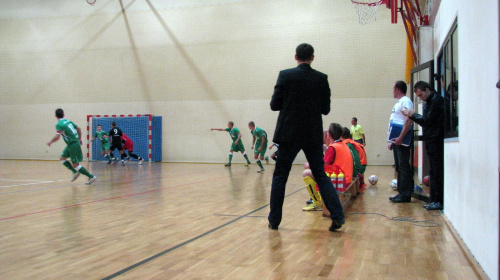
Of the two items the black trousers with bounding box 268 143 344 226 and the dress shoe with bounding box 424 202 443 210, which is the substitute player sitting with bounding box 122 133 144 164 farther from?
the black trousers with bounding box 268 143 344 226

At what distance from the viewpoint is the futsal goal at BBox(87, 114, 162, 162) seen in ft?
60.8

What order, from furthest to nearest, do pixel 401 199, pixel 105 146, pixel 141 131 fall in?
pixel 141 131 → pixel 105 146 → pixel 401 199

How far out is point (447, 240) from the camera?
13.0 ft

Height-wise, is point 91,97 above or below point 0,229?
above

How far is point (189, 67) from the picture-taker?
59.8 ft

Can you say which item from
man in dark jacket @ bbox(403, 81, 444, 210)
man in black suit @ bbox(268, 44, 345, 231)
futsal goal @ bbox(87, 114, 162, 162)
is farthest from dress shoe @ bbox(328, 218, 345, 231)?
futsal goal @ bbox(87, 114, 162, 162)

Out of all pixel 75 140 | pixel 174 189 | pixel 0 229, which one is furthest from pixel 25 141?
pixel 0 229

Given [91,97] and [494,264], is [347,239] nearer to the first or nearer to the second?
[494,264]

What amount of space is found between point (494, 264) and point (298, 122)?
6.52 ft

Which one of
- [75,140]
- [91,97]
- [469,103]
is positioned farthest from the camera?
[91,97]

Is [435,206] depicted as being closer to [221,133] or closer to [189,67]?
[221,133]

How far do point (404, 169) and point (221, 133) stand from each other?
12.1m

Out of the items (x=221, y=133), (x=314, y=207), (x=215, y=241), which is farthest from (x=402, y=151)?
(x=221, y=133)

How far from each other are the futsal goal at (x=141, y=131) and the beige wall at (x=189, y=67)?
331 mm
